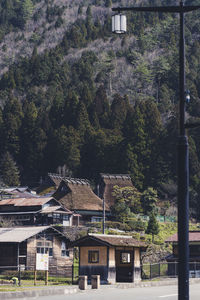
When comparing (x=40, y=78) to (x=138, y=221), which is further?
(x=40, y=78)

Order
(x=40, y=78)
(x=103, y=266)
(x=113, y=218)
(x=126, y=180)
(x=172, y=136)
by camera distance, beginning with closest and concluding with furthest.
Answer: (x=103, y=266) → (x=113, y=218) → (x=126, y=180) → (x=172, y=136) → (x=40, y=78)

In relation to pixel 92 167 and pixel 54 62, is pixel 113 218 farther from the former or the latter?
pixel 54 62

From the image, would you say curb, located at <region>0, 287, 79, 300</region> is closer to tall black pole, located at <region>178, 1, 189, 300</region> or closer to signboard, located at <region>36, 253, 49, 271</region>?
signboard, located at <region>36, 253, 49, 271</region>

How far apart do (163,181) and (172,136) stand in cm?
839

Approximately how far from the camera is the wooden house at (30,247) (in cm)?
6116

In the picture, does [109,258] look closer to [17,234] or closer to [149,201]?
[17,234]

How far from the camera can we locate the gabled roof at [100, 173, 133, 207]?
355ft

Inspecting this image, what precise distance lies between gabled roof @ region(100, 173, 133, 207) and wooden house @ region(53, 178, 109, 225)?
3.84 m

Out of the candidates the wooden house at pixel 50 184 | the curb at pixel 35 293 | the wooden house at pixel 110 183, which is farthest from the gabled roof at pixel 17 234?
the wooden house at pixel 50 184

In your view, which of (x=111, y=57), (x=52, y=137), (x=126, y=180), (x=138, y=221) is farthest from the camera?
(x=111, y=57)

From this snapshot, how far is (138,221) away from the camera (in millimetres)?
90438

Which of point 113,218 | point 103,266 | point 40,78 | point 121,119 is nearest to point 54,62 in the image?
point 40,78

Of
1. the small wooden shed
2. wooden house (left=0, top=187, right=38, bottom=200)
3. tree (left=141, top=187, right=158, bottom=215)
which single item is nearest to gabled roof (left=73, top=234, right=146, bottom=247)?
the small wooden shed

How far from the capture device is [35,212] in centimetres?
8969
